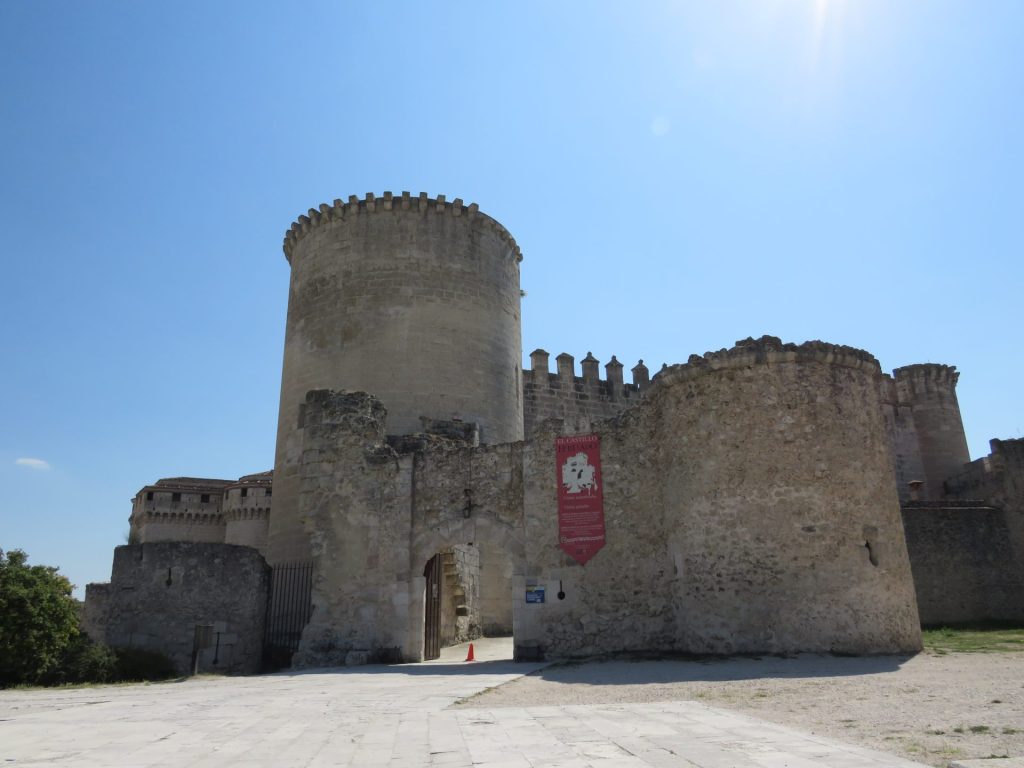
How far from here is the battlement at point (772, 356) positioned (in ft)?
42.9

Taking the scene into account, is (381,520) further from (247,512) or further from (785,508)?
(247,512)

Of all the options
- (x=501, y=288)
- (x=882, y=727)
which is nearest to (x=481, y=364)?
(x=501, y=288)

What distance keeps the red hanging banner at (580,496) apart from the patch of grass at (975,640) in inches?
228

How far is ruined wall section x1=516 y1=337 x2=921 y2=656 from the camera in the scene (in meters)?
12.0

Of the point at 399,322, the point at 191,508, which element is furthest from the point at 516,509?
the point at 191,508

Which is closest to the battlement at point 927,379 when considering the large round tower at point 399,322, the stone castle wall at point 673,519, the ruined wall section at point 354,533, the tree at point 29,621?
the large round tower at point 399,322

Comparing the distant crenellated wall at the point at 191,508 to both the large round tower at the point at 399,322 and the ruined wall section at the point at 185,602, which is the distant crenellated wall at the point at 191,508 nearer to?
the large round tower at the point at 399,322

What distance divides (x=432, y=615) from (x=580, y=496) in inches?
177

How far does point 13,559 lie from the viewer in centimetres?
1248

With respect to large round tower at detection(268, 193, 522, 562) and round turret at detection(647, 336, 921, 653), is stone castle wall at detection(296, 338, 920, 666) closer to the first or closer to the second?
round turret at detection(647, 336, 921, 653)

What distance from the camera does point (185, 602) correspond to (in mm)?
14008

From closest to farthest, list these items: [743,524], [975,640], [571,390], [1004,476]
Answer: [743,524] → [975,640] → [1004,476] → [571,390]

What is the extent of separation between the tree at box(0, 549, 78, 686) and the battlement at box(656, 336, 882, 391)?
11127 mm

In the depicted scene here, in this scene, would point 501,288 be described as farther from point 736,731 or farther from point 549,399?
point 736,731
